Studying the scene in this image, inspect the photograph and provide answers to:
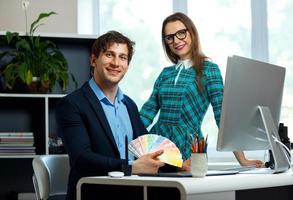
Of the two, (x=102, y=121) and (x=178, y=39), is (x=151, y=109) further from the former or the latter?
(x=102, y=121)

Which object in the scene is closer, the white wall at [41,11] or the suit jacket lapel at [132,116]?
the suit jacket lapel at [132,116]

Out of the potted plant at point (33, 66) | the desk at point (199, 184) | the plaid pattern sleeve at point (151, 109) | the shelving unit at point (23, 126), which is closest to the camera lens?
the desk at point (199, 184)

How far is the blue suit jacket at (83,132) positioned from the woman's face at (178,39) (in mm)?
633

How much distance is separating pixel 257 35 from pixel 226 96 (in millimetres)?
2728

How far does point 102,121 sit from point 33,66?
2039 mm

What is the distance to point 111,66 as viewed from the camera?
8.45 ft

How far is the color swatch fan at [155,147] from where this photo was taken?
231cm

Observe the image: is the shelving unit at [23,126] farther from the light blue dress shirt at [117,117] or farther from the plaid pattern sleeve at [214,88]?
the light blue dress shirt at [117,117]

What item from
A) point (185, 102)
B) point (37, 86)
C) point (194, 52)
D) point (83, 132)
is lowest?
point (83, 132)

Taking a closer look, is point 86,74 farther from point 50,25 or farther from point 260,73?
point 260,73

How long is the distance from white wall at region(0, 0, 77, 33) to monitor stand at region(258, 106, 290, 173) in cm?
284

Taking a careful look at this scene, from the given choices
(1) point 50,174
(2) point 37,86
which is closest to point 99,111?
(1) point 50,174

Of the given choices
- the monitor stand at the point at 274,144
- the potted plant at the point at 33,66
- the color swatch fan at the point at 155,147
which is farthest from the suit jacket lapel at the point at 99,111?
the potted plant at the point at 33,66

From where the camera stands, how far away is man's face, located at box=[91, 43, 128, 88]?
8.43 ft
